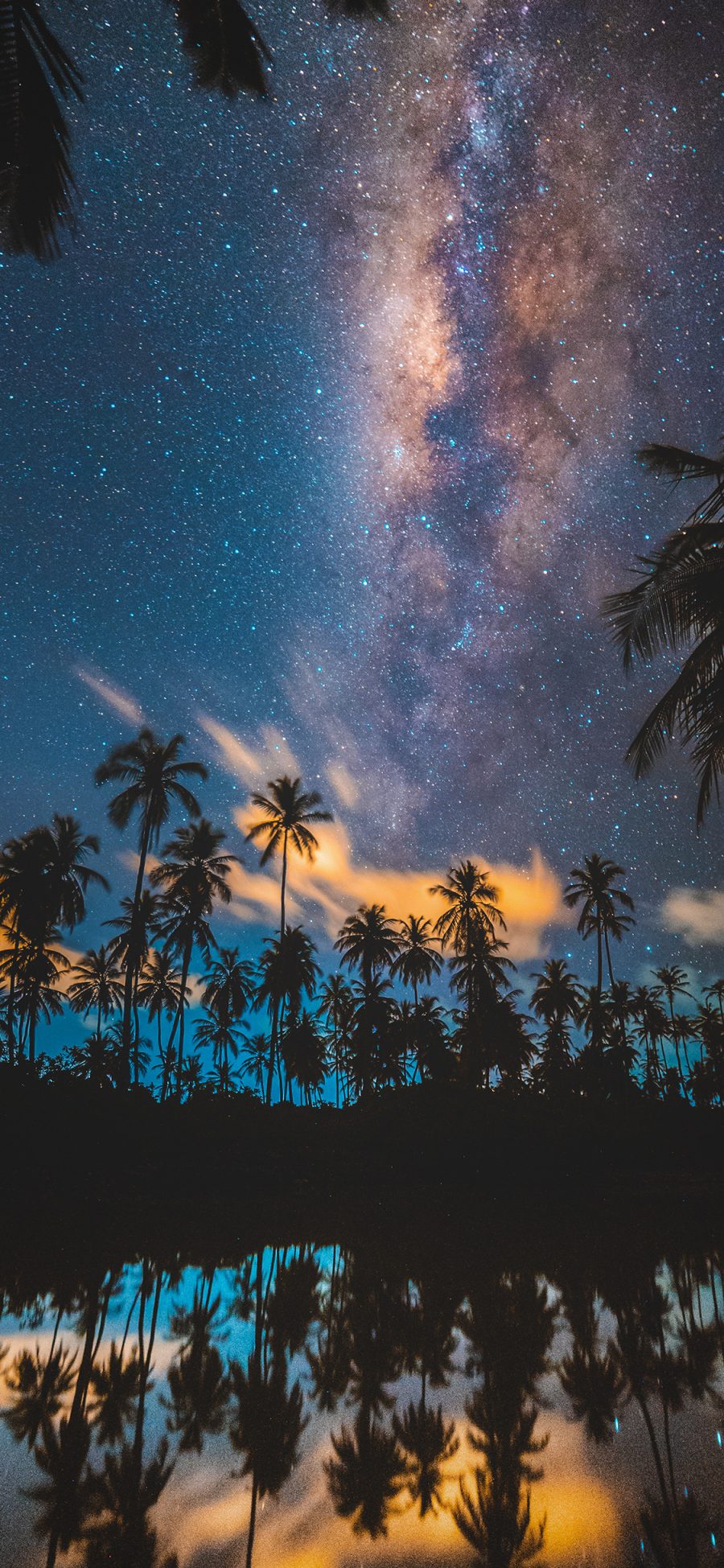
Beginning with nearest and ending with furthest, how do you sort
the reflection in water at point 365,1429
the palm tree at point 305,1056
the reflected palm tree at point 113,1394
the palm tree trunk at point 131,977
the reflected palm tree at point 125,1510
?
the reflected palm tree at point 125,1510
the reflection in water at point 365,1429
the reflected palm tree at point 113,1394
the palm tree trunk at point 131,977
the palm tree at point 305,1056

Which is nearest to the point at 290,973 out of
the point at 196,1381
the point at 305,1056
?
the point at 305,1056

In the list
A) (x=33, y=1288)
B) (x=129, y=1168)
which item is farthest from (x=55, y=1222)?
(x=33, y=1288)

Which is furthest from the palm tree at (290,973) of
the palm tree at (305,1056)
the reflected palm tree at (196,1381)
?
the reflected palm tree at (196,1381)

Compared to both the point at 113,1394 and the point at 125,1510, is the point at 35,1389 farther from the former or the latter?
the point at 125,1510

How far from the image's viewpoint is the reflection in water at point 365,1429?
301 centimetres

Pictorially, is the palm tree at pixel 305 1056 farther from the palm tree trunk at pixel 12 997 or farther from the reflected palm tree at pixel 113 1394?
the reflected palm tree at pixel 113 1394

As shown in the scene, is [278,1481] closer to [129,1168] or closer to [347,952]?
[129,1168]

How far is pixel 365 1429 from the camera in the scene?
4.11 meters

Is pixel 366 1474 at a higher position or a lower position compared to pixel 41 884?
lower

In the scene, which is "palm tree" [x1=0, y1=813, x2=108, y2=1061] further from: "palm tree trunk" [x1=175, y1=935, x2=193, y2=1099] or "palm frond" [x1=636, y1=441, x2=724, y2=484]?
"palm frond" [x1=636, y1=441, x2=724, y2=484]

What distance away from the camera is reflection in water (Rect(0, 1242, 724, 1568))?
9.86 ft

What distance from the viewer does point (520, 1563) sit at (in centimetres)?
281

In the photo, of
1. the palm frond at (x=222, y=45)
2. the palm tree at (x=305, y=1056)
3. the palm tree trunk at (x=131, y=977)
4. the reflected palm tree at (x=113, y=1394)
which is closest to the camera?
the reflected palm tree at (x=113, y=1394)

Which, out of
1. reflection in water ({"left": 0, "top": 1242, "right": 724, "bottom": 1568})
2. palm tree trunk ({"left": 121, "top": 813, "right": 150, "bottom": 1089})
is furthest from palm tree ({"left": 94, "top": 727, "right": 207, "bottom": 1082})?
reflection in water ({"left": 0, "top": 1242, "right": 724, "bottom": 1568})
